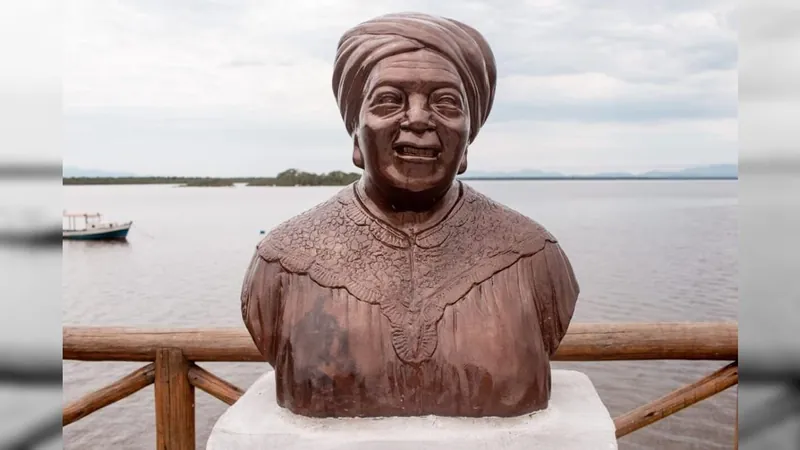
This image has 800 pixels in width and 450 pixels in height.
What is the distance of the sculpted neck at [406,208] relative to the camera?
5.29 ft

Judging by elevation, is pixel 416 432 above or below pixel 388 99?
below

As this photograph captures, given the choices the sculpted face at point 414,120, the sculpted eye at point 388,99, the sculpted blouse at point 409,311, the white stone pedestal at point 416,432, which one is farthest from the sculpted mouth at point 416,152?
the white stone pedestal at point 416,432

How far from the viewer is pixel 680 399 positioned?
237cm

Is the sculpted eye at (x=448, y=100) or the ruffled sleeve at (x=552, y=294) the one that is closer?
the sculpted eye at (x=448, y=100)

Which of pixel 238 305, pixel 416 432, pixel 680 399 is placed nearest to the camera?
pixel 416 432

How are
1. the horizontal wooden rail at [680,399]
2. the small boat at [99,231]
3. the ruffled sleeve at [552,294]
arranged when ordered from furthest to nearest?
the small boat at [99,231]
the horizontal wooden rail at [680,399]
the ruffled sleeve at [552,294]

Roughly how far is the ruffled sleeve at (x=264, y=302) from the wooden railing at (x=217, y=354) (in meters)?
0.78

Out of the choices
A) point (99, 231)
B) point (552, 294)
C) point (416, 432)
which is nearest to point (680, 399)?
point (552, 294)

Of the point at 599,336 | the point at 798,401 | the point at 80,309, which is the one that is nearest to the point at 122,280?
the point at 80,309

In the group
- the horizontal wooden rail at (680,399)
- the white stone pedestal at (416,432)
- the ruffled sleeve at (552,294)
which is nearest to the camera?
the white stone pedestal at (416,432)

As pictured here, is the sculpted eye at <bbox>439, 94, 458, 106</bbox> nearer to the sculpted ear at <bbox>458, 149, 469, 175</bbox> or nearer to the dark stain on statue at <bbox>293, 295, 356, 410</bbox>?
the sculpted ear at <bbox>458, 149, 469, 175</bbox>

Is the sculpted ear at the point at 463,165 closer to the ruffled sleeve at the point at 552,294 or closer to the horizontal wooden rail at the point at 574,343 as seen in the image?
the ruffled sleeve at the point at 552,294

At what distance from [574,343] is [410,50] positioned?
1.45m

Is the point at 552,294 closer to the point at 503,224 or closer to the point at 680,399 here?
the point at 503,224
